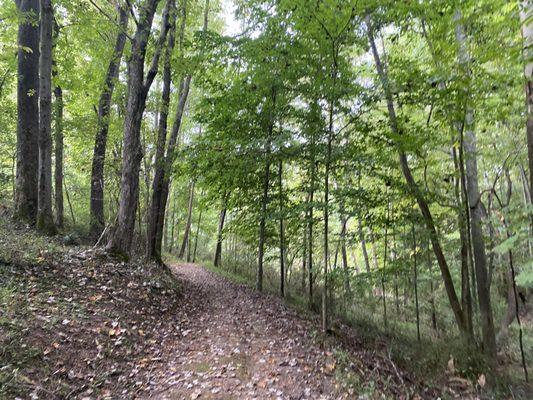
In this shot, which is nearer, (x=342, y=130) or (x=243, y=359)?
(x=243, y=359)

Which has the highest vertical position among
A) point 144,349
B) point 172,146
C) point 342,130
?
point 172,146

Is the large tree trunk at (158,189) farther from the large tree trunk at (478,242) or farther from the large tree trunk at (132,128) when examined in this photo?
the large tree trunk at (478,242)

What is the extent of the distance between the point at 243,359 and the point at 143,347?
5.06 feet

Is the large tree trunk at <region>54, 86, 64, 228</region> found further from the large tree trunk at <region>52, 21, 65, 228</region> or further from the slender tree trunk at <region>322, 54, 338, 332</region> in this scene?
the slender tree trunk at <region>322, 54, 338, 332</region>

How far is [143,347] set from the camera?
5.26 meters

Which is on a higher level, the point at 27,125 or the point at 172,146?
the point at 27,125

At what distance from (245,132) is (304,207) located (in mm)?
3326

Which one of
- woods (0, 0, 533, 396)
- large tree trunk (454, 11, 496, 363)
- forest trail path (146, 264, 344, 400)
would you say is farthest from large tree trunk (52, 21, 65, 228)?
large tree trunk (454, 11, 496, 363)

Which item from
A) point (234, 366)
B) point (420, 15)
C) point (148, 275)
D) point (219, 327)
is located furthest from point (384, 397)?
point (420, 15)

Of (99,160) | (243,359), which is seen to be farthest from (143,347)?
(99,160)

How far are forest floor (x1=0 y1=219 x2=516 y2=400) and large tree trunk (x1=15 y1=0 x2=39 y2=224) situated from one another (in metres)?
1.78

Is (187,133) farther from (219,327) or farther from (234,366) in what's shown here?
(234,366)

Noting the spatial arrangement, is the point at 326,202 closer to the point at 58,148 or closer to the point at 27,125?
the point at 27,125

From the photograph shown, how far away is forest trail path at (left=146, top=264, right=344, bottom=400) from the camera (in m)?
4.33
